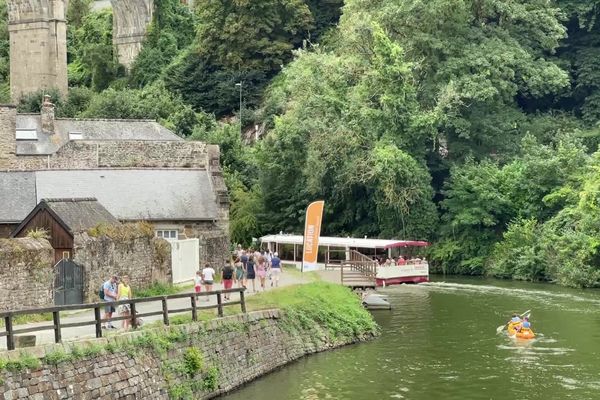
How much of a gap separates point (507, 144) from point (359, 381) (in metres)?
38.6

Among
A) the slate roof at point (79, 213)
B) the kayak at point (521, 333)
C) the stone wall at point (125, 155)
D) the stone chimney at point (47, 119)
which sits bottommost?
the kayak at point (521, 333)

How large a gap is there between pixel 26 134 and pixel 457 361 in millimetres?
28969

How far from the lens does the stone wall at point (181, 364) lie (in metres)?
19.2

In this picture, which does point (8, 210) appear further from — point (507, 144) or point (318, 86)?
point (507, 144)

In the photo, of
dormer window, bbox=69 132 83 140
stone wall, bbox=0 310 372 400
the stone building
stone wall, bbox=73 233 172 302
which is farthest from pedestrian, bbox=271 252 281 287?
dormer window, bbox=69 132 83 140

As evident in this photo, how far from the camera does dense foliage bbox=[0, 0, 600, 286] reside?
57.5 meters

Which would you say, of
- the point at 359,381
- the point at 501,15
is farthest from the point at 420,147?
the point at 359,381

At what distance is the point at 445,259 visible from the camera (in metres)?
60.5

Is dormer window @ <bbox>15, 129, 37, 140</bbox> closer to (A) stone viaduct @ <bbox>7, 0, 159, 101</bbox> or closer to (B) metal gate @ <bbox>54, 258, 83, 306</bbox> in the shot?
(B) metal gate @ <bbox>54, 258, 83, 306</bbox>

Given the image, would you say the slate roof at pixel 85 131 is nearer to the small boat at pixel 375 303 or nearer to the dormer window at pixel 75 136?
the dormer window at pixel 75 136

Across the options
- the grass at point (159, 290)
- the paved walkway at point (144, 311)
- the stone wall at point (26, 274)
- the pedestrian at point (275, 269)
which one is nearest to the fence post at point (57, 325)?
the paved walkway at point (144, 311)

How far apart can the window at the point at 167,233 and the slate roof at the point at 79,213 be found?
21.3ft

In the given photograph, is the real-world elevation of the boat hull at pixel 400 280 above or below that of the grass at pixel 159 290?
below

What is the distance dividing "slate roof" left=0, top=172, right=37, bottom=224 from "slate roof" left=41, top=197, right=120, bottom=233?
135 inches
